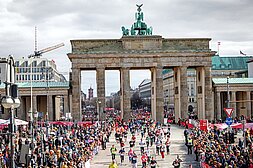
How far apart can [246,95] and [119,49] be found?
25836mm

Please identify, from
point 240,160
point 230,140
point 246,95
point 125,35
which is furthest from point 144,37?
point 240,160

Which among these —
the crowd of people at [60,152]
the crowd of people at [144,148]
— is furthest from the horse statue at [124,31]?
the crowd of people at [60,152]

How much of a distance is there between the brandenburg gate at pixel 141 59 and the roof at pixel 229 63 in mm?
51792

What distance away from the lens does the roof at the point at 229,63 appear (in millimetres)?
132125

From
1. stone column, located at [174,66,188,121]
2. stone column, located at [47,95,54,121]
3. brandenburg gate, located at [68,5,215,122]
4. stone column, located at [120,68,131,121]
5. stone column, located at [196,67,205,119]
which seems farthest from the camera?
stone column, located at [47,95,54,121]

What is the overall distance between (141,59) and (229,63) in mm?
59096

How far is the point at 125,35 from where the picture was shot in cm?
8050

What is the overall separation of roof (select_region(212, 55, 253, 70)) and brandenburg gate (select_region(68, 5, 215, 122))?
51792mm

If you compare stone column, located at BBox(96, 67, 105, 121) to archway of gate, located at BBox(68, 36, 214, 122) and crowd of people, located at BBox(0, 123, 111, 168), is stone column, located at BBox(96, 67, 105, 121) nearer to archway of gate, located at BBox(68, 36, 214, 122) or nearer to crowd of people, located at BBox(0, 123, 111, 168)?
archway of gate, located at BBox(68, 36, 214, 122)

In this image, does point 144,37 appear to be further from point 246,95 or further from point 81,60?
point 246,95

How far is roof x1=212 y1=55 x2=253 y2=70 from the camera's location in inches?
5202

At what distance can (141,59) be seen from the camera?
263 feet

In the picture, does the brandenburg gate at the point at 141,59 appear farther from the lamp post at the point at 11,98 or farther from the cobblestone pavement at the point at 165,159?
the lamp post at the point at 11,98

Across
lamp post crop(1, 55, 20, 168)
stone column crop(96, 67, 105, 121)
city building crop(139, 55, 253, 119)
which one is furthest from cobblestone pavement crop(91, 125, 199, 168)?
stone column crop(96, 67, 105, 121)
